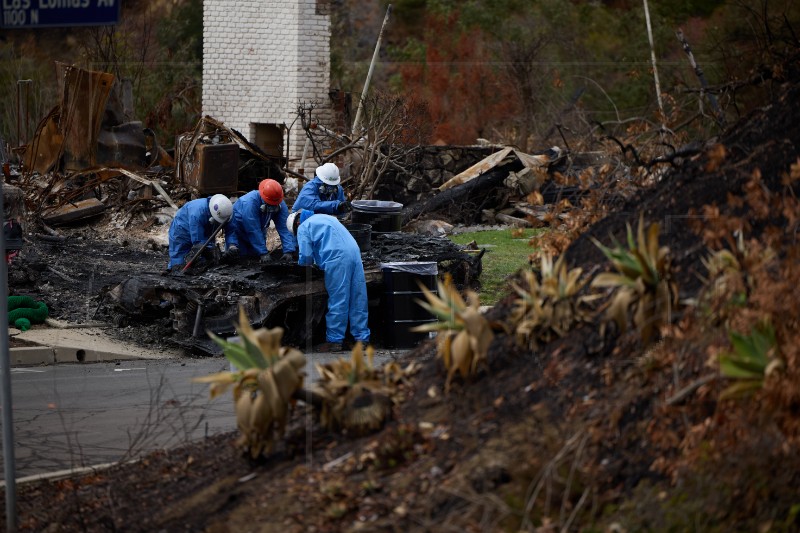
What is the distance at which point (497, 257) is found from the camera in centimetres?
1903

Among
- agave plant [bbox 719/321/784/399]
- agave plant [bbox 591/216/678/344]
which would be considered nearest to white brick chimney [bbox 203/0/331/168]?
agave plant [bbox 591/216/678/344]

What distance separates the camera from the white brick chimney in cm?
2756

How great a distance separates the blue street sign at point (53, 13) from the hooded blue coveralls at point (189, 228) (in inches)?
327

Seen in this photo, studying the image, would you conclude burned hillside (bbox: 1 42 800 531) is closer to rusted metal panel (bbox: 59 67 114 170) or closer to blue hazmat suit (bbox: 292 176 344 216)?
blue hazmat suit (bbox: 292 176 344 216)

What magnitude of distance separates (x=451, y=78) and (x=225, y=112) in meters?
15.8

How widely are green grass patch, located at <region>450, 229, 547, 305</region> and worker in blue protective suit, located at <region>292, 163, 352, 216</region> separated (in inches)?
93.0

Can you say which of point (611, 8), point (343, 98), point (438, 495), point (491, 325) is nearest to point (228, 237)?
point (491, 325)

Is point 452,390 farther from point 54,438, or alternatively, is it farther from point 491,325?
point 54,438

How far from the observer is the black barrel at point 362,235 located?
14.4 meters

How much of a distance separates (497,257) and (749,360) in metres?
14.6

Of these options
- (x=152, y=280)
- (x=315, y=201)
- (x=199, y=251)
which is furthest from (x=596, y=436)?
(x=315, y=201)

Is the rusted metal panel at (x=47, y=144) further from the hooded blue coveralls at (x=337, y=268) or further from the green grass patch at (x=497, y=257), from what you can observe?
the hooded blue coveralls at (x=337, y=268)

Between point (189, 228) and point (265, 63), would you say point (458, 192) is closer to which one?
point (265, 63)

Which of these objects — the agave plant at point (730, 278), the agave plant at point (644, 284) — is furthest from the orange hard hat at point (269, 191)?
the agave plant at point (730, 278)
